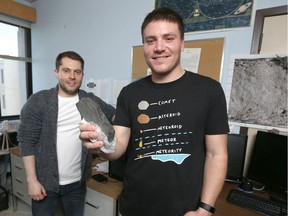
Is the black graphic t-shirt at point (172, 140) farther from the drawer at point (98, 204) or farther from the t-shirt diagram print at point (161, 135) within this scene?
the drawer at point (98, 204)

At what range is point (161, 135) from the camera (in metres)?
0.87

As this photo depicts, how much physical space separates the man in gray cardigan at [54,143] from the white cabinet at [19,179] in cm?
83

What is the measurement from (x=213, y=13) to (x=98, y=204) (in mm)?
1629

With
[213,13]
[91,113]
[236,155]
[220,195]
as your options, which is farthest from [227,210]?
[213,13]

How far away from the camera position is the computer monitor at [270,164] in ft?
3.93

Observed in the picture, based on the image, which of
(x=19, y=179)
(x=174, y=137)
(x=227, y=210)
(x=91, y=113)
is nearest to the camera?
(x=91, y=113)

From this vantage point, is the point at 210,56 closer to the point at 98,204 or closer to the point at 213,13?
the point at 213,13

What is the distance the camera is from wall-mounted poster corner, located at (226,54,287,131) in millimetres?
1300

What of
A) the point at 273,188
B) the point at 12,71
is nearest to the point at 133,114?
the point at 273,188

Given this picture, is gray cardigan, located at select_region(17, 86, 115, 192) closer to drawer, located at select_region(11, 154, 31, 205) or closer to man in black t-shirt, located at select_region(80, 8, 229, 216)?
man in black t-shirt, located at select_region(80, 8, 229, 216)

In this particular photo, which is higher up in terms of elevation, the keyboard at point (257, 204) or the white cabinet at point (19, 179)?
the keyboard at point (257, 204)

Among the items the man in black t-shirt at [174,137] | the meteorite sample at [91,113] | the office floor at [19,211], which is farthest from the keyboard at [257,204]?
the office floor at [19,211]

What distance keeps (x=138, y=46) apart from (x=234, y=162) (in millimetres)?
1289

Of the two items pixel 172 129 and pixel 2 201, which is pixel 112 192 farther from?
pixel 2 201
